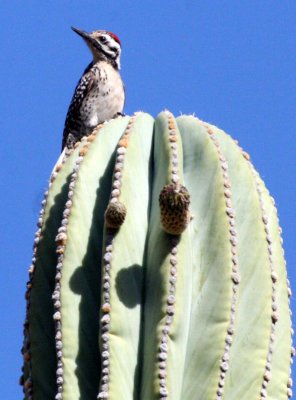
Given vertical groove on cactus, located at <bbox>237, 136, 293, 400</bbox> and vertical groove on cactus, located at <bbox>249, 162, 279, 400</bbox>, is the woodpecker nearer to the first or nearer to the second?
vertical groove on cactus, located at <bbox>237, 136, 293, 400</bbox>

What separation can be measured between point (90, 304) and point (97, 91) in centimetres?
521

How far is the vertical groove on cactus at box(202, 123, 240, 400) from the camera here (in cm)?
415

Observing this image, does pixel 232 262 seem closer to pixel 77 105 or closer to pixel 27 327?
pixel 27 327

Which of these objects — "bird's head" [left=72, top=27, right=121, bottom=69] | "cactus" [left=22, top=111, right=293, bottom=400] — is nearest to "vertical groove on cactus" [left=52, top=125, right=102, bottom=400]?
"cactus" [left=22, top=111, right=293, bottom=400]

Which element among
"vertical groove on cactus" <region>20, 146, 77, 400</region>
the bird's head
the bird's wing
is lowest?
"vertical groove on cactus" <region>20, 146, 77, 400</region>

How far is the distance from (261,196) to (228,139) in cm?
35

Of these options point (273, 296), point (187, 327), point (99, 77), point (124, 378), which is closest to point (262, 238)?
point (273, 296)

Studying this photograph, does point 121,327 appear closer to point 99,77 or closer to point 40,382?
point 40,382

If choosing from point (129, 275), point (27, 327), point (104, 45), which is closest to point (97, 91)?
point (104, 45)

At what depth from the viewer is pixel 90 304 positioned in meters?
4.46

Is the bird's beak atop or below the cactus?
atop

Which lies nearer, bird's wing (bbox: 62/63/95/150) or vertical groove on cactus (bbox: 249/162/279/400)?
vertical groove on cactus (bbox: 249/162/279/400)

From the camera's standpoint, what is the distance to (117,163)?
15.4 ft

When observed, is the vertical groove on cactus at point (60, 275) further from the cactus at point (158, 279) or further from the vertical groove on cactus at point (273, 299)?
the vertical groove on cactus at point (273, 299)
